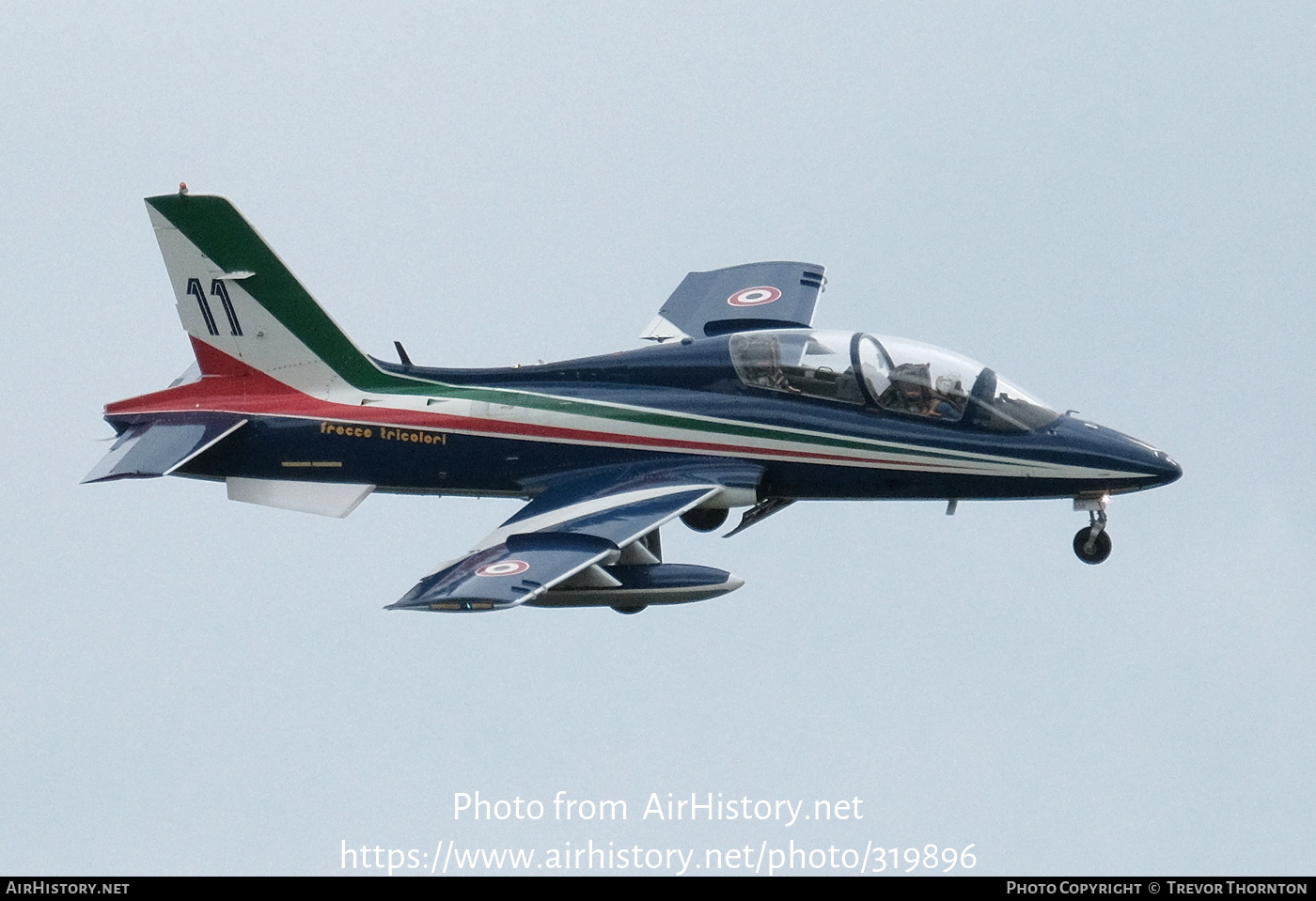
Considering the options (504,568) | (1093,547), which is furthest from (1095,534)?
(504,568)

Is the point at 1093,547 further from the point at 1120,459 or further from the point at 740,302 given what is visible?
the point at 740,302

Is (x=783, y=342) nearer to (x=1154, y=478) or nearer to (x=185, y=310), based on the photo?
(x=1154, y=478)

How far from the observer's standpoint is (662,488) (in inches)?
965

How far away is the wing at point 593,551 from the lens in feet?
72.7

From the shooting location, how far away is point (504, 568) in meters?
22.5

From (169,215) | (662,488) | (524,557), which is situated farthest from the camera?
(169,215)

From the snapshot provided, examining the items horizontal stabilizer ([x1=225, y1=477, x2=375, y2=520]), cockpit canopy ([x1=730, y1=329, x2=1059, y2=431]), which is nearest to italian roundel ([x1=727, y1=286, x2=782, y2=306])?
cockpit canopy ([x1=730, y1=329, x2=1059, y2=431])

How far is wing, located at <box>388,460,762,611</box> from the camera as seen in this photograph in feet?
72.7

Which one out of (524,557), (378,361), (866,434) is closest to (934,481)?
(866,434)

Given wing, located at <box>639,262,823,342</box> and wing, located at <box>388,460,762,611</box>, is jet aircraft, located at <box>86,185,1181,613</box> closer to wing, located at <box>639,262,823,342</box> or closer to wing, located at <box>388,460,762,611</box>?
wing, located at <box>388,460,762,611</box>

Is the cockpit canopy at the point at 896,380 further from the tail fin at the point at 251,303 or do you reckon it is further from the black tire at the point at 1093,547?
the tail fin at the point at 251,303

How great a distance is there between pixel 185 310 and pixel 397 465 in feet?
10.8

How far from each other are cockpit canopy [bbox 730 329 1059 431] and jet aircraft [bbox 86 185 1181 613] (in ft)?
0.07

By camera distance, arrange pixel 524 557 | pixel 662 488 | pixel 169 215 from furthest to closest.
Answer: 1. pixel 169 215
2. pixel 662 488
3. pixel 524 557
